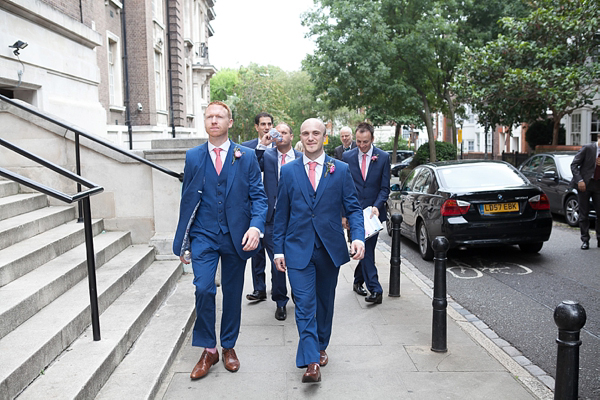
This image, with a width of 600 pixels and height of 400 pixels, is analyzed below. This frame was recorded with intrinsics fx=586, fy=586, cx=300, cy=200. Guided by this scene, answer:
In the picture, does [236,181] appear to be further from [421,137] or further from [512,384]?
[421,137]

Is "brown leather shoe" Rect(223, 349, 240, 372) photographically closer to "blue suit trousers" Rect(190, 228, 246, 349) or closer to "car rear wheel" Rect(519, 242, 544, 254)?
"blue suit trousers" Rect(190, 228, 246, 349)

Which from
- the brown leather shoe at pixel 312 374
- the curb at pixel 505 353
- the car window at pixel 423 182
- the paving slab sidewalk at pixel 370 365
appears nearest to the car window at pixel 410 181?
the car window at pixel 423 182

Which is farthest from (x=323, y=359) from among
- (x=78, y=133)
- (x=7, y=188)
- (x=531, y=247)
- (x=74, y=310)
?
(x=531, y=247)

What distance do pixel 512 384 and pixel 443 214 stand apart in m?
4.79

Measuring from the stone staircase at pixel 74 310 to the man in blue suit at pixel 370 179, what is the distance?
2.07 m

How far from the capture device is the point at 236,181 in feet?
14.8

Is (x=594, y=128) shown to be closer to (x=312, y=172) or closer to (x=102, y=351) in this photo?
(x=312, y=172)

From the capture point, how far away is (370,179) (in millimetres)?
6836

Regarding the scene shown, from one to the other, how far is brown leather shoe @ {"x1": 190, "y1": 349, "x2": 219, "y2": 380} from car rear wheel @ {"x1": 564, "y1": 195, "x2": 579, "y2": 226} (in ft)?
35.5

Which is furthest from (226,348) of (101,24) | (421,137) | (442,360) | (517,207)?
(421,137)

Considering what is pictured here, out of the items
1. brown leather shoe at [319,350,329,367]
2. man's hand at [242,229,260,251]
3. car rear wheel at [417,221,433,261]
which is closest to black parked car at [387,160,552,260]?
car rear wheel at [417,221,433,261]

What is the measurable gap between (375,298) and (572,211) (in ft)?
27.0

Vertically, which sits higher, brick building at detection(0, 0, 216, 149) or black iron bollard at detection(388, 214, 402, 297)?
brick building at detection(0, 0, 216, 149)

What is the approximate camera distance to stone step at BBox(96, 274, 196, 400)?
3.99m
